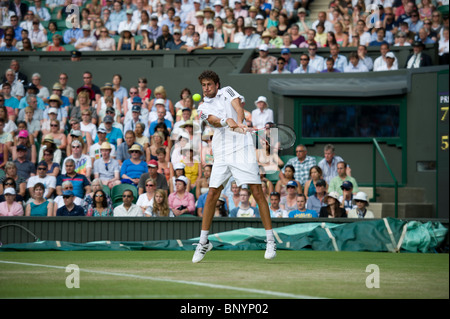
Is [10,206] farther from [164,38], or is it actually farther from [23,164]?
[164,38]

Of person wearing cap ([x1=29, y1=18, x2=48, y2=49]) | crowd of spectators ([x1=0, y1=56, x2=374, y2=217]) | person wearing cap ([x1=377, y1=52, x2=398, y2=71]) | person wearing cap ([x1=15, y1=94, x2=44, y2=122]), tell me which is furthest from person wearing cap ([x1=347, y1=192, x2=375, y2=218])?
person wearing cap ([x1=29, y1=18, x2=48, y2=49])

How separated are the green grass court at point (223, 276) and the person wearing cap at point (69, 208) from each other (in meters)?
2.99

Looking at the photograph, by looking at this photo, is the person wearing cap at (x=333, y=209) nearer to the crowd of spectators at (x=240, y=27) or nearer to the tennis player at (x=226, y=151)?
the tennis player at (x=226, y=151)

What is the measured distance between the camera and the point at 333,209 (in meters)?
13.4

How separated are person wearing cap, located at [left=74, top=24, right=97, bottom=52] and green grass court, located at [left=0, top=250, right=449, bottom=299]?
10.5 metres

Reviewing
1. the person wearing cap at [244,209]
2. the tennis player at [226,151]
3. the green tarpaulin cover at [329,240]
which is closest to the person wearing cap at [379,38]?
the person wearing cap at [244,209]

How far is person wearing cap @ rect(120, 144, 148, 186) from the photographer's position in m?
15.4

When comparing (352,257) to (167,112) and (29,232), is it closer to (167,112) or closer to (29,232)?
(29,232)


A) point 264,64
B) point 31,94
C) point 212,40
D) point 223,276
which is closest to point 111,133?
point 31,94

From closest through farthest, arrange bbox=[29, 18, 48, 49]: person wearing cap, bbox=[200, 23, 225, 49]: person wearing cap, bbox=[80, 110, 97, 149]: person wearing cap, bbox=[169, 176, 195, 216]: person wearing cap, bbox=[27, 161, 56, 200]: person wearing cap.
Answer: bbox=[169, 176, 195, 216]: person wearing cap, bbox=[27, 161, 56, 200]: person wearing cap, bbox=[80, 110, 97, 149]: person wearing cap, bbox=[200, 23, 225, 49]: person wearing cap, bbox=[29, 18, 48, 49]: person wearing cap

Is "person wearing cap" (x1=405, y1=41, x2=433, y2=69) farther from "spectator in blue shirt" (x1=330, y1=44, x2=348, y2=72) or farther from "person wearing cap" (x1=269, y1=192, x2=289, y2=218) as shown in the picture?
"person wearing cap" (x1=269, y1=192, x2=289, y2=218)

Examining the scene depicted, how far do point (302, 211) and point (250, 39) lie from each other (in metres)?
6.72

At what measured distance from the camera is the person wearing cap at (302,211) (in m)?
13.6

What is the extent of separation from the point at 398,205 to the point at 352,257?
5686 millimetres
